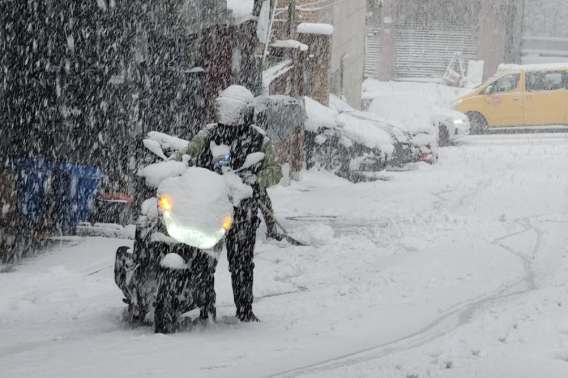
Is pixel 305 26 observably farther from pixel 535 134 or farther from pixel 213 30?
pixel 535 134

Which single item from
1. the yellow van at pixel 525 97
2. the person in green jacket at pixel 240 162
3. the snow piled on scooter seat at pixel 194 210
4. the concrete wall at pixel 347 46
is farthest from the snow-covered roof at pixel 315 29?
the snow piled on scooter seat at pixel 194 210

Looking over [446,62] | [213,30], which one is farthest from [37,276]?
[446,62]

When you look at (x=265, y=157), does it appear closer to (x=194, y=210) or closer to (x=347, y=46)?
(x=194, y=210)

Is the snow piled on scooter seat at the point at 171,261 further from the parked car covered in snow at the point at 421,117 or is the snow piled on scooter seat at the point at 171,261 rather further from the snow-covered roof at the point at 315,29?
the parked car covered in snow at the point at 421,117

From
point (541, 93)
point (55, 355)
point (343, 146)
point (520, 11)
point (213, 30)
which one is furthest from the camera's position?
point (520, 11)

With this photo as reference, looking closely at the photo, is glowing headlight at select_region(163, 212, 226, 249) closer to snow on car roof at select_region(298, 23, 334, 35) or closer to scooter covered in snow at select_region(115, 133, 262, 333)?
scooter covered in snow at select_region(115, 133, 262, 333)

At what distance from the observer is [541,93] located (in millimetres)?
24016

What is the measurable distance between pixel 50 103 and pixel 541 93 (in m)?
15.7

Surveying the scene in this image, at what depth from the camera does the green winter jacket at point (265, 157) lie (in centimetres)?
644

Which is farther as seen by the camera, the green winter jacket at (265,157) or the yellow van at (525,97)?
the yellow van at (525,97)

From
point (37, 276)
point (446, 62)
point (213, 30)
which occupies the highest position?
point (213, 30)

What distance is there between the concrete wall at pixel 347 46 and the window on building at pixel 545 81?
18.3ft

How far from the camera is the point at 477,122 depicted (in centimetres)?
2519

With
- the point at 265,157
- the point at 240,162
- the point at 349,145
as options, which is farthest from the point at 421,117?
the point at 240,162
